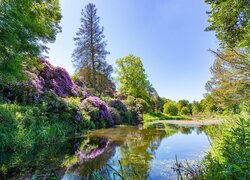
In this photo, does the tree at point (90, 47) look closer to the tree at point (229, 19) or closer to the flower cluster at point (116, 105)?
the flower cluster at point (116, 105)

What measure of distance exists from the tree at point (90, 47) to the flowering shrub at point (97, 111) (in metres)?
7.88

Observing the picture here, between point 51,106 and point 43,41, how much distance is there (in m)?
3.21

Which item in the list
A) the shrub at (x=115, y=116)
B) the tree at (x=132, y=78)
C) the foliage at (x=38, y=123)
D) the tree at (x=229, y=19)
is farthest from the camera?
the tree at (x=132, y=78)

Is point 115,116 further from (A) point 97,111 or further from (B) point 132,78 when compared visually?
(B) point 132,78

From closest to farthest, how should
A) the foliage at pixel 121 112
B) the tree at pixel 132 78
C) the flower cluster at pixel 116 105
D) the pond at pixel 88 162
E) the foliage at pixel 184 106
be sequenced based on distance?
the pond at pixel 88 162 < the foliage at pixel 121 112 < the flower cluster at pixel 116 105 < the tree at pixel 132 78 < the foliage at pixel 184 106

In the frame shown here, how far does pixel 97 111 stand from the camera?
12828mm

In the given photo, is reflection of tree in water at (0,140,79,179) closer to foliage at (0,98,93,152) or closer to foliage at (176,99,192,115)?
foliage at (0,98,93,152)

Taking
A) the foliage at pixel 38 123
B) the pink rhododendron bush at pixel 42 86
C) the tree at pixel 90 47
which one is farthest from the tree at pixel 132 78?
the foliage at pixel 38 123

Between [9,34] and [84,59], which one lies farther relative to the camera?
[84,59]

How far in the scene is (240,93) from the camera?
5.86m

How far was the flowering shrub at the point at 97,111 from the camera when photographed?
40.6 feet

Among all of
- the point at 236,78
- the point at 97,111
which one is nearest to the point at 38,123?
the point at 97,111

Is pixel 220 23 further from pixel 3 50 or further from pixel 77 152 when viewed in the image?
pixel 3 50

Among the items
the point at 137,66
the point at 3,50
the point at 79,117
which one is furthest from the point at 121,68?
the point at 3,50
